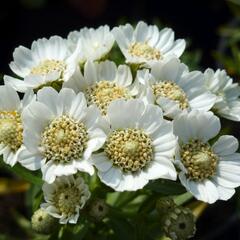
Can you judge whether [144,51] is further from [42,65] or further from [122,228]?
[122,228]

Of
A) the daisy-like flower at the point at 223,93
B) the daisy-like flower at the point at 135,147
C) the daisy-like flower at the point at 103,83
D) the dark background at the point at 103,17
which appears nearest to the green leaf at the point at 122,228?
the daisy-like flower at the point at 135,147

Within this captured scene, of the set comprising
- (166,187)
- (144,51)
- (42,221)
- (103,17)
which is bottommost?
(103,17)

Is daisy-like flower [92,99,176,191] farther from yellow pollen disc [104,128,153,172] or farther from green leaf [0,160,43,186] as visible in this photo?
green leaf [0,160,43,186]

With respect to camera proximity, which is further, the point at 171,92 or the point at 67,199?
the point at 171,92

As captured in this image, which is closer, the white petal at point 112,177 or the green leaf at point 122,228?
the white petal at point 112,177

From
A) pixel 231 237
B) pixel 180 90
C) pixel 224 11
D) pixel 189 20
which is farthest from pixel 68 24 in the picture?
pixel 180 90

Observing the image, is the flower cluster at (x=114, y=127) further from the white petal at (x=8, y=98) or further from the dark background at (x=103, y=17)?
the dark background at (x=103, y=17)

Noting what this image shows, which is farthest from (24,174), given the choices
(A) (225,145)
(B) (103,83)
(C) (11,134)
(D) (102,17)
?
(D) (102,17)
